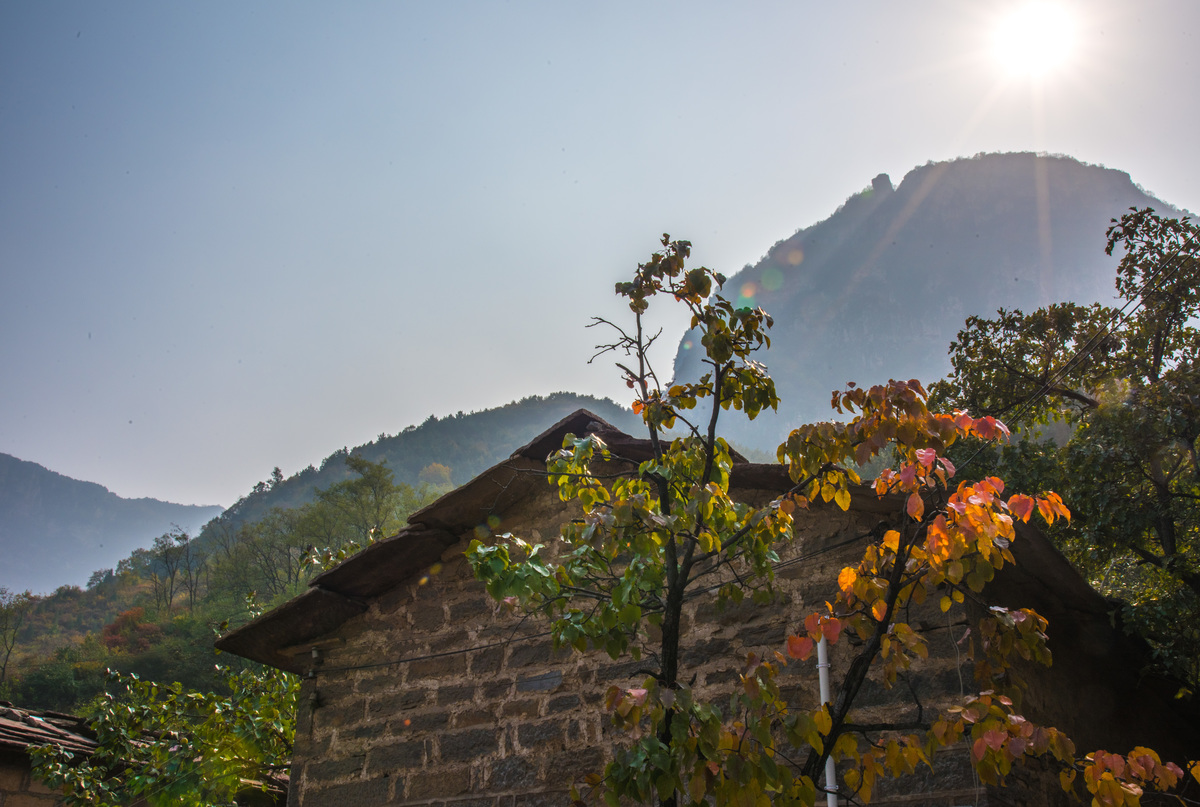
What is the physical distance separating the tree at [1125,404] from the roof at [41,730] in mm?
9428

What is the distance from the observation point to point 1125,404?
25.1ft

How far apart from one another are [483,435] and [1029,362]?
5413 cm

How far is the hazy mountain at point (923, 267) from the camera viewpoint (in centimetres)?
6756

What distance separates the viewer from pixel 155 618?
112ft

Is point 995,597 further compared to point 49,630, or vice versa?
point 49,630

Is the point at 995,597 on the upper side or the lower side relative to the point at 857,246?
lower

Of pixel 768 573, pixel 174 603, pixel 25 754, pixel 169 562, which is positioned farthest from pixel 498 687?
pixel 174 603

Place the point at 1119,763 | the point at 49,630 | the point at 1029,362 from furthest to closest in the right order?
the point at 49,630, the point at 1029,362, the point at 1119,763

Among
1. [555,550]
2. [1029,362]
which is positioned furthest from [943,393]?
[555,550]

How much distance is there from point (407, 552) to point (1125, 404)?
7.06m

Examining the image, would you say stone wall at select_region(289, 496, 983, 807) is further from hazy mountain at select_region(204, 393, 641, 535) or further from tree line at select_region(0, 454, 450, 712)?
hazy mountain at select_region(204, 393, 641, 535)

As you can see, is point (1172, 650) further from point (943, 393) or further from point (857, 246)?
point (857, 246)

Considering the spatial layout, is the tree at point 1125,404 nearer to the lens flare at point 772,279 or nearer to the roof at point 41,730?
the roof at point 41,730

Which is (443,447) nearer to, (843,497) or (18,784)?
(18,784)
